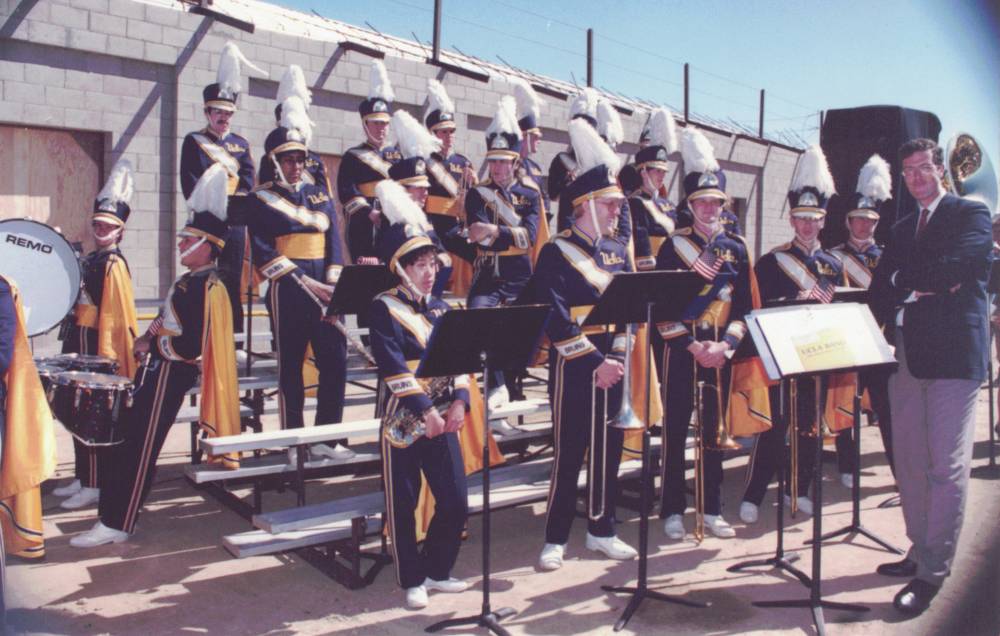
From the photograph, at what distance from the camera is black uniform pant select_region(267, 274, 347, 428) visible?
6.40m

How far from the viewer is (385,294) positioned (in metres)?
4.85

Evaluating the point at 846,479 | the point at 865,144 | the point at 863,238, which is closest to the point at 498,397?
the point at 846,479

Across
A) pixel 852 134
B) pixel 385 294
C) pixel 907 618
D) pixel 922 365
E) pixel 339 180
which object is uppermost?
pixel 852 134

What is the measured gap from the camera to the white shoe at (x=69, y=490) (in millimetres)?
6668

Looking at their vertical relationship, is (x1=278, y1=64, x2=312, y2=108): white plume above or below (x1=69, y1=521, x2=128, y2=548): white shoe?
above

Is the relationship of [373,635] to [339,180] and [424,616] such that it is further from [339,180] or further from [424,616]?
[339,180]

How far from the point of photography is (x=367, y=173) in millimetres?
7762

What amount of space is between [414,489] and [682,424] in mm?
1996

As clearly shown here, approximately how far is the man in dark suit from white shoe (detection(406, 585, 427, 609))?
8.01 ft

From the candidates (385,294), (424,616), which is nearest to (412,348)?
(385,294)

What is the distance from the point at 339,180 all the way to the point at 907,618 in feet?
17.4

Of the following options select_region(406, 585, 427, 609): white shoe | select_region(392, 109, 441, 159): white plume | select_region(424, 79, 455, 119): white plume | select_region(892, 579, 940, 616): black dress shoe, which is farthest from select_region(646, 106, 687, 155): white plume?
select_region(406, 585, 427, 609): white shoe

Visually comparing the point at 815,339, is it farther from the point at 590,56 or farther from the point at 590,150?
the point at 590,56

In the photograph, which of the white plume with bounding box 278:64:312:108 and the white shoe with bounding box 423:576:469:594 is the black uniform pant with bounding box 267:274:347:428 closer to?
the white shoe with bounding box 423:576:469:594
